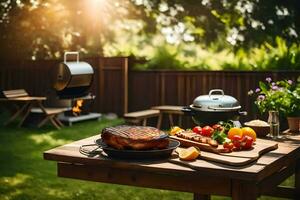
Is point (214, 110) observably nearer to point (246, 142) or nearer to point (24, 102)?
point (246, 142)

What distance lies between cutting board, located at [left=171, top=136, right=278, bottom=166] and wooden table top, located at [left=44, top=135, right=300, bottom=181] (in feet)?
0.10

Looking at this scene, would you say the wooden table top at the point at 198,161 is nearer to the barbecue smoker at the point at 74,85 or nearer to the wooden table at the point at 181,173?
the wooden table at the point at 181,173

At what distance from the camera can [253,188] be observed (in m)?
2.87

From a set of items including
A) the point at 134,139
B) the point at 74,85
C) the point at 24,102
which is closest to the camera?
the point at 134,139

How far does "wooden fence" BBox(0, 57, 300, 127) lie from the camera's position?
10211mm

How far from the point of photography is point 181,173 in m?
2.91

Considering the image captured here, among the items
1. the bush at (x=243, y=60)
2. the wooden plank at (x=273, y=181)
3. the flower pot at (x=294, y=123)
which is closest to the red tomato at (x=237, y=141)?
the wooden plank at (x=273, y=181)

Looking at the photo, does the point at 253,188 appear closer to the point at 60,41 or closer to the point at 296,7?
the point at 296,7

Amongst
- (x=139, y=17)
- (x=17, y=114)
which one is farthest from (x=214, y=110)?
(x=139, y=17)

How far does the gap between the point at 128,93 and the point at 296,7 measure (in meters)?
4.82

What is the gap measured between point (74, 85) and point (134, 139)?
1465 mm

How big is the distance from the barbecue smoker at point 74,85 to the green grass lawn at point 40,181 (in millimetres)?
900

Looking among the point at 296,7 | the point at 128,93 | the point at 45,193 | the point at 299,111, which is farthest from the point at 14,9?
the point at 299,111

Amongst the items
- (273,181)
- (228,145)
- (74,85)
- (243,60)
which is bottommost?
(273,181)
